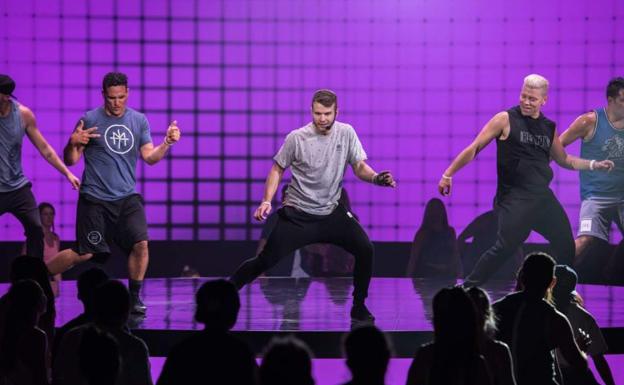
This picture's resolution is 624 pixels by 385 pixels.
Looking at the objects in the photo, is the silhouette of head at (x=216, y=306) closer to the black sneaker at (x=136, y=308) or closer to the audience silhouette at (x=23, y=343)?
the audience silhouette at (x=23, y=343)

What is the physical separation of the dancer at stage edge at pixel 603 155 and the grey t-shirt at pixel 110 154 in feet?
10.6

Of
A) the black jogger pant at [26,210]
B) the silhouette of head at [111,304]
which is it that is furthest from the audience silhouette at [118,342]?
the black jogger pant at [26,210]

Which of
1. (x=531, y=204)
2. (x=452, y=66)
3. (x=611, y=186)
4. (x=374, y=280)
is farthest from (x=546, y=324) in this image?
(x=452, y=66)

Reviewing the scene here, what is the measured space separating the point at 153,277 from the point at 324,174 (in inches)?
172

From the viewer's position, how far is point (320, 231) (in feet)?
20.6

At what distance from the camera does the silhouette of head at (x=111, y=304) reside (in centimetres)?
360

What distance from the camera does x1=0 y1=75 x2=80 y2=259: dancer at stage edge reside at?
23.5ft

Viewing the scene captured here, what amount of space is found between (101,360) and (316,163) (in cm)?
323

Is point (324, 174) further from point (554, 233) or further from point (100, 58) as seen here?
point (100, 58)

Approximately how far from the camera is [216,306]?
10.8 feet

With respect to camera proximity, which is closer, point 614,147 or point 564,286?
point 564,286

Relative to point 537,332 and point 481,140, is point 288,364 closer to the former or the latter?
point 537,332

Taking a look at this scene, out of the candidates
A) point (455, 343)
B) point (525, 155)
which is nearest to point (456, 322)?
point (455, 343)

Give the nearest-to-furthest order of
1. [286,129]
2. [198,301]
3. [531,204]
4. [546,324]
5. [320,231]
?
[198,301]
[546,324]
[320,231]
[531,204]
[286,129]
